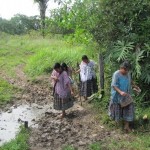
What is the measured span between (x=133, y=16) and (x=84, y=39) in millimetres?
1732

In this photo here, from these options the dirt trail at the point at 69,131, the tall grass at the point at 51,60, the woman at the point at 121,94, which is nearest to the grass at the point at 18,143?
the dirt trail at the point at 69,131

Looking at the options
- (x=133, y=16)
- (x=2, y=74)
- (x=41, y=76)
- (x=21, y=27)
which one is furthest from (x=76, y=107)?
(x=21, y=27)

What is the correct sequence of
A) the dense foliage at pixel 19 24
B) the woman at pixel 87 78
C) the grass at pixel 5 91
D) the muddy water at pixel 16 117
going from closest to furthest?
the muddy water at pixel 16 117 → the woman at pixel 87 78 → the grass at pixel 5 91 → the dense foliage at pixel 19 24

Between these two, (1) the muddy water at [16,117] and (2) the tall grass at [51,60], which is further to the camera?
(2) the tall grass at [51,60]

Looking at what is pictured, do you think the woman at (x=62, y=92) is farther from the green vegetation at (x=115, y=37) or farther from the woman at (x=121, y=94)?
the woman at (x=121, y=94)

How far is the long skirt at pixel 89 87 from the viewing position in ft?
35.6

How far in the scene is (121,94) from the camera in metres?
7.52

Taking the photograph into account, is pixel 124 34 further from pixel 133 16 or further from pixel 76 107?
pixel 76 107

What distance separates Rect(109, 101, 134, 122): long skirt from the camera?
790 centimetres

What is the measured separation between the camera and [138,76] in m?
8.77

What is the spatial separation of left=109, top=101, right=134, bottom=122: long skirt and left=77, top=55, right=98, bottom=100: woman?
8.99ft

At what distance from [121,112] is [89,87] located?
9.74 ft

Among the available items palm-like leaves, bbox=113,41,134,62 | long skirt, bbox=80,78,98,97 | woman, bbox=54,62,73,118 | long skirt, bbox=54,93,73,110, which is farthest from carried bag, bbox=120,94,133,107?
long skirt, bbox=80,78,98,97

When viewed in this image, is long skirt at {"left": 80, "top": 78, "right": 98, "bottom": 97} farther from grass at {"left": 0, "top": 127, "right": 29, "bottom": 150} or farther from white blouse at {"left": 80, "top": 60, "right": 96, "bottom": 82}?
grass at {"left": 0, "top": 127, "right": 29, "bottom": 150}
